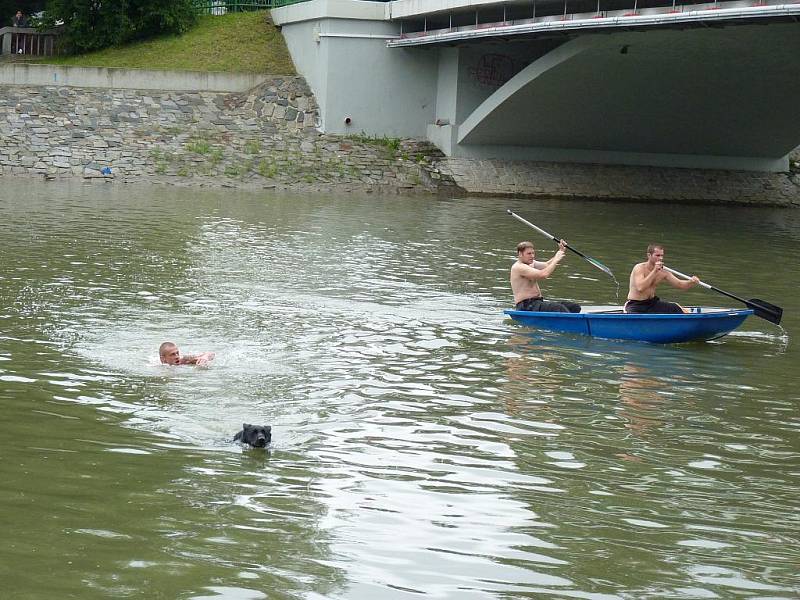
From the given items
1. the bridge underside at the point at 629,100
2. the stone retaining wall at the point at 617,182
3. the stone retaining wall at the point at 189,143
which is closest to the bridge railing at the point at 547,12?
the bridge underside at the point at 629,100

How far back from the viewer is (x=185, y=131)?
37156mm

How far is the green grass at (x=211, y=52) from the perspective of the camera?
136 ft

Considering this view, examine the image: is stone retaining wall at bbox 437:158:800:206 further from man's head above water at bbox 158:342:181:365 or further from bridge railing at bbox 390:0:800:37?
man's head above water at bbox 158:342:181:365

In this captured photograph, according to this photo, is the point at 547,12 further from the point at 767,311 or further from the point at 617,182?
the point at 767,311

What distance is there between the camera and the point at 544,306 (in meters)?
16.0

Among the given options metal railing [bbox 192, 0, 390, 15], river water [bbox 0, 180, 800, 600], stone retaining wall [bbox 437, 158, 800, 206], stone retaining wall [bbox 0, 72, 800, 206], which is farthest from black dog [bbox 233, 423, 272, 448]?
metal railing [bbox 192, 0, 390, 15]

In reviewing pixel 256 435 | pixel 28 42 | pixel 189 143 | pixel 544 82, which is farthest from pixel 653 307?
pixel 28 42

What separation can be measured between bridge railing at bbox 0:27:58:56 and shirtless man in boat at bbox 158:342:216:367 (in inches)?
1397

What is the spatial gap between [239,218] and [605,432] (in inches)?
692

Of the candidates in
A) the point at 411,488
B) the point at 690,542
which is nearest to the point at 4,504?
the point at 411,488

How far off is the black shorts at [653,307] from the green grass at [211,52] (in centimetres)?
2777

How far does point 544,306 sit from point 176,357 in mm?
5593

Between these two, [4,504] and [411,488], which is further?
[411,488]

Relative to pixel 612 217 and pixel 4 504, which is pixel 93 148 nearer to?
pixel 612 217
